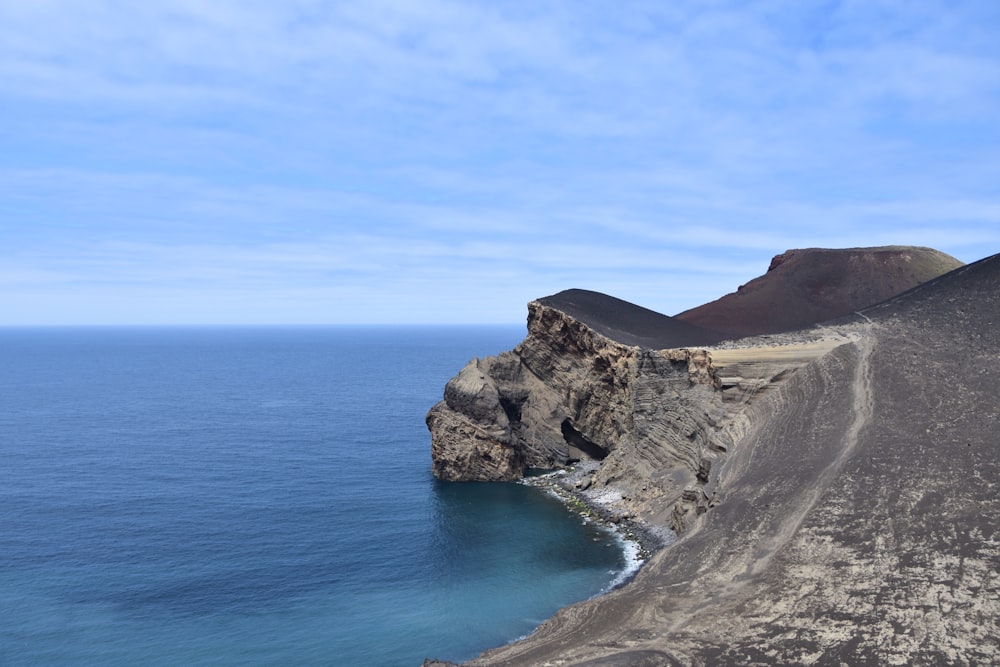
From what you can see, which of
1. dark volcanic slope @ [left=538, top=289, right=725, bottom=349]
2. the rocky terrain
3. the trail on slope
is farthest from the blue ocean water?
dark volcanic slope @ [left=538, top=289, right=725, bottom=349]

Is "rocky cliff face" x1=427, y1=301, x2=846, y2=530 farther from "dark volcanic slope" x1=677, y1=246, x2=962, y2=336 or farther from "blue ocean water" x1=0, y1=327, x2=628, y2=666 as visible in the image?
"dark volcanic slope" x1=677, y1=246, x2=962, y2=336

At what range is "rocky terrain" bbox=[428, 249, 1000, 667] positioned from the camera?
92.2ft

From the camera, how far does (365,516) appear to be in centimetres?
6231

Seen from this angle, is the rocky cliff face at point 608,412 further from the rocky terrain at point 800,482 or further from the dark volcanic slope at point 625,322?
the dark volcanic slope at point 625,322

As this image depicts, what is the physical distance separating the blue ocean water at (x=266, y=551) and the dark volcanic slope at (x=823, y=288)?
182 feet

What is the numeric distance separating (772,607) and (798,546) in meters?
5.13

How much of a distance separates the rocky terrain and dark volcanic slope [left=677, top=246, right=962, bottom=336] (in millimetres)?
46154

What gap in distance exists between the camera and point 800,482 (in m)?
39.5

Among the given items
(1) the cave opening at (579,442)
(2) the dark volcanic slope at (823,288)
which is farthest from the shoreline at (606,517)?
(2) the dark volcanic slope at (823,288)

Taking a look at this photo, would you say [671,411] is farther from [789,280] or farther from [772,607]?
[789,280]

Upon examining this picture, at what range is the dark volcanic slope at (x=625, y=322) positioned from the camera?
79.4m

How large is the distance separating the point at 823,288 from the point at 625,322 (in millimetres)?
50028

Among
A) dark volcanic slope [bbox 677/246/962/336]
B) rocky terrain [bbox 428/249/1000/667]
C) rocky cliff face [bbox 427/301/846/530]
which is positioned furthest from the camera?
dark volcanic slope [bbox 677/246/962/336]

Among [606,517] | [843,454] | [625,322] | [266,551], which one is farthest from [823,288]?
[266,551]
